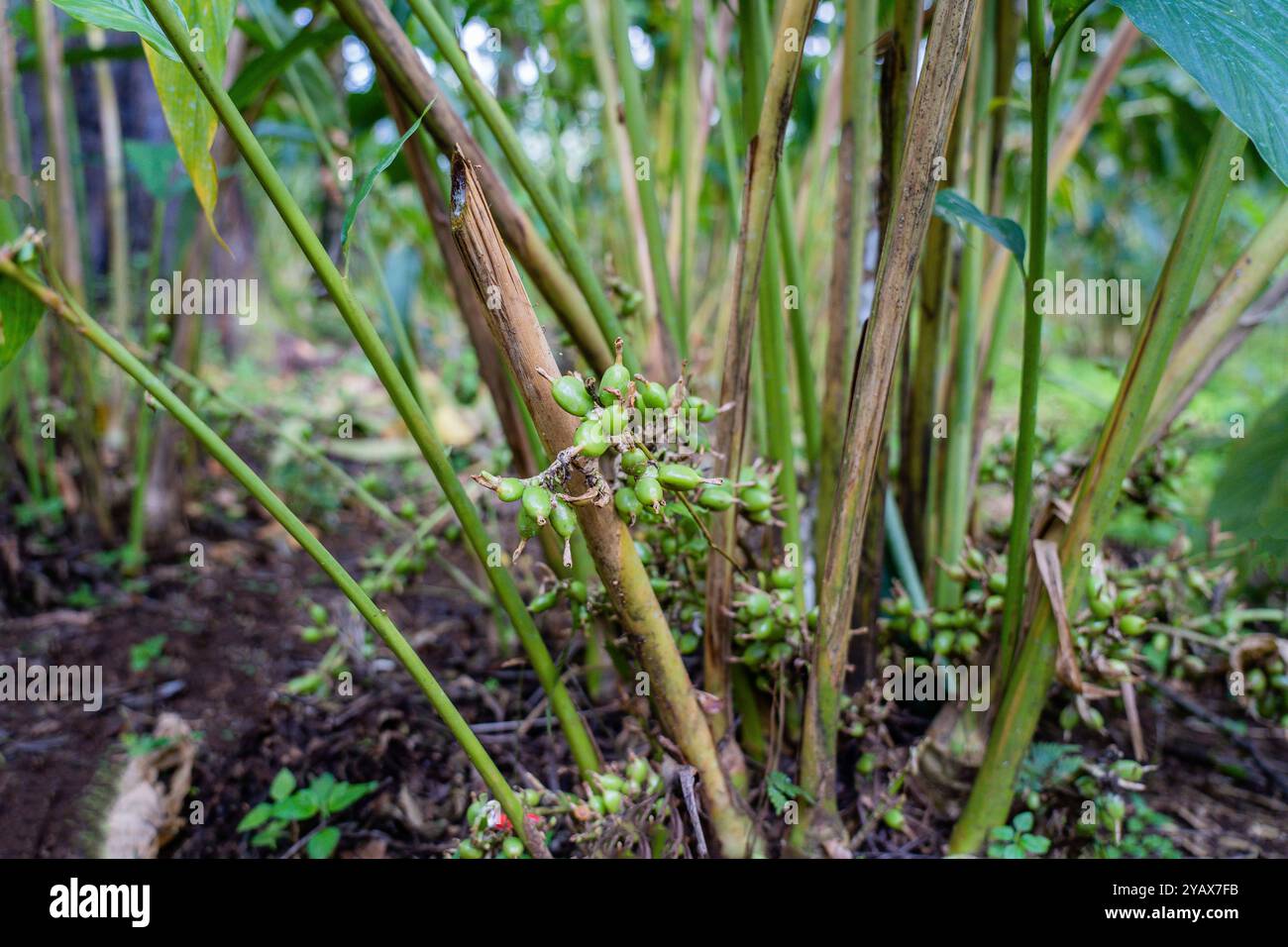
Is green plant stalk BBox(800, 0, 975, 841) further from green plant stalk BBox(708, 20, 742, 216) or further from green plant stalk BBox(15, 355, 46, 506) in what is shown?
green plant stalk BBox(15, 355, 46, 506)

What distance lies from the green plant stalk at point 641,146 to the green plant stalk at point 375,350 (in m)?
0.31

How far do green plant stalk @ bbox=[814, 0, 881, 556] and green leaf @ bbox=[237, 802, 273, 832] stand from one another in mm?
595

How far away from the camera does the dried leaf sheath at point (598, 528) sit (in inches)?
16.9

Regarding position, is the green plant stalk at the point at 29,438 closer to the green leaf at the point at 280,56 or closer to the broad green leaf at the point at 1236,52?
the green leaf at the point at 280,56

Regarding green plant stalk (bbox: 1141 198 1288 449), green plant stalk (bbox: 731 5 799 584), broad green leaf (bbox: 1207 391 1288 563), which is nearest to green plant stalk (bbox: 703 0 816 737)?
green plant stalk (bbox: 731 5 799 584)

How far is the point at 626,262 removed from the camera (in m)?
1.22

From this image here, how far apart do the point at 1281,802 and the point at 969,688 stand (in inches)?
20.0

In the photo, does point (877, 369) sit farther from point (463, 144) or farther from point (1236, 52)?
point (463, 144)

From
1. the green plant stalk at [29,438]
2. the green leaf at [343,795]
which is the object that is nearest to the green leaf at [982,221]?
the green leaf at [343,795]

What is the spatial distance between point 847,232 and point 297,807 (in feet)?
2.41

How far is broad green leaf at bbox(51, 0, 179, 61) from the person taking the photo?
1.36 feet

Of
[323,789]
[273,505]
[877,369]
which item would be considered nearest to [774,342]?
[877,369]

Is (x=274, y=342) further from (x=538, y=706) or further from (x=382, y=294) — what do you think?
(x=538, y=706)
